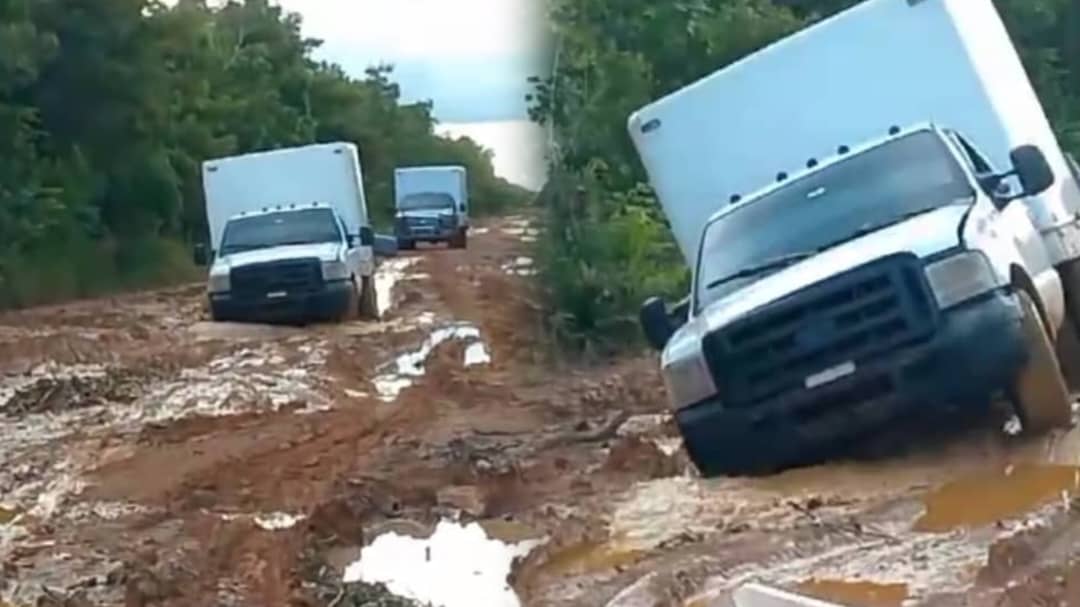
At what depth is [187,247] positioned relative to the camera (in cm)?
4859

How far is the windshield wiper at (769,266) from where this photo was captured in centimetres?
1120

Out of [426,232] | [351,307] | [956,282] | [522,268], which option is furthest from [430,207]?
[956,282]

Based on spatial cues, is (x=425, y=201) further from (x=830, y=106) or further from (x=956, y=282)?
(x=956, y=282)

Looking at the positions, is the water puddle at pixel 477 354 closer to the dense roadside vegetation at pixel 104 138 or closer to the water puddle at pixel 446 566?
the dense roadside vegetation at pixel 104 138

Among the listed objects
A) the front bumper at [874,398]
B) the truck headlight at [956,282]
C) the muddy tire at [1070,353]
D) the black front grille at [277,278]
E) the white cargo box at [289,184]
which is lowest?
the muddy tire at [1070,353]

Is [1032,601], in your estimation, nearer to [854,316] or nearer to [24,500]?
[854,316]

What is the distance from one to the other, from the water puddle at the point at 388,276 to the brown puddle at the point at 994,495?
20.5 metres

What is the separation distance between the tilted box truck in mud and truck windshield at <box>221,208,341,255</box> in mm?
15693

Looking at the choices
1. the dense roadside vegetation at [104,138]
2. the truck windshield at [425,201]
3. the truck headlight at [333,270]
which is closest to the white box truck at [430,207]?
the truck windshield at [425,201]

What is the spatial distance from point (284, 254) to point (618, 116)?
487cm

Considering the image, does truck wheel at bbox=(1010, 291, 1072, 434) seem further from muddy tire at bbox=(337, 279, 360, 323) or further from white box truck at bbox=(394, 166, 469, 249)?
white box truck at bbox=(394, 166, 469, 249)

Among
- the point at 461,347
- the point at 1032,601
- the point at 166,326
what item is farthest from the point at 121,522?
the point at 166,326

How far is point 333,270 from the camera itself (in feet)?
89.6

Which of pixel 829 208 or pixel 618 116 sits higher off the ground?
pixel 618 116
